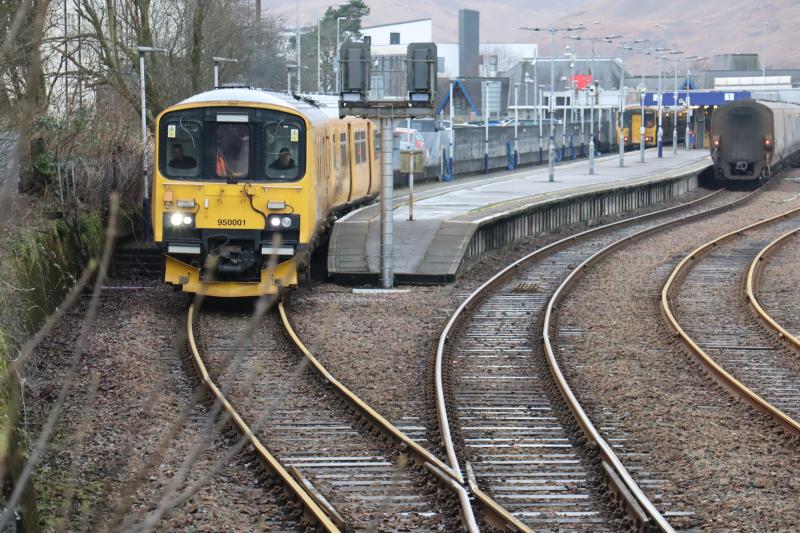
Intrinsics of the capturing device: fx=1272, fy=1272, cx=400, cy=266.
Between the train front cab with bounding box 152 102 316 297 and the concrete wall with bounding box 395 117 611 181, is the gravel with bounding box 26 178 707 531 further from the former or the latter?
the concrete wall with bounding box 395 117 611 181

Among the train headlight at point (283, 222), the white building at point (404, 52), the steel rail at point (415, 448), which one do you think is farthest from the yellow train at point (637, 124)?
the steel rail at point (415, 448)

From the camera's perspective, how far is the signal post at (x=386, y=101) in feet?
68.1

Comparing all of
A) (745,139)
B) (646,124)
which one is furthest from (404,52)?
(745,139)

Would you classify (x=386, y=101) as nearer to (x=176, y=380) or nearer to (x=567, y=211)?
(x=176, y=380)

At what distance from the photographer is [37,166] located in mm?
20688

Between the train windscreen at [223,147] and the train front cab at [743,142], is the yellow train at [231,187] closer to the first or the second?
the train windscreen at [223,147]

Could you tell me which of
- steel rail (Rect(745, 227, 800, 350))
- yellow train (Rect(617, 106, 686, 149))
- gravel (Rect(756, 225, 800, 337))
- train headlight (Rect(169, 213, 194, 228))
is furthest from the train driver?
yellow train (Rect(617, 106, 686, 149))

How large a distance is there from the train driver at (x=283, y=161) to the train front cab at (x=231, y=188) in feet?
0.05

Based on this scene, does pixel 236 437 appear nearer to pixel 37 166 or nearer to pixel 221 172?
pixel 221 172

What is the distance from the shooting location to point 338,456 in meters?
10.5

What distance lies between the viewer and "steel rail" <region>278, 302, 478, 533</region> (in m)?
8.42

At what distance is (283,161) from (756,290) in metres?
8.11

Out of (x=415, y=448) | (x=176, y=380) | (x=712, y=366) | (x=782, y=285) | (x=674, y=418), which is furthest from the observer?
(x=782, y=285)

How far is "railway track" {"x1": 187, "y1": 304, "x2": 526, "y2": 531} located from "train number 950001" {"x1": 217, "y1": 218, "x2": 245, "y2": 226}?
3212 mm
